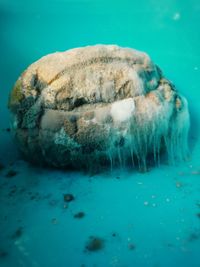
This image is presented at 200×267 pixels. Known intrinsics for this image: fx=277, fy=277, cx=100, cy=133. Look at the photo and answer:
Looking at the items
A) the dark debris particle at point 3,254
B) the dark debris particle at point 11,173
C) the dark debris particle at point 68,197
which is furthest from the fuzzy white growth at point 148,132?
the dark debris particle at point 3,254

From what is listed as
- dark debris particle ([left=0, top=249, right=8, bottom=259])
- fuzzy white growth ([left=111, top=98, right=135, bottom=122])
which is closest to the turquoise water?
dark debris particle ([left=0, top=249, right=8, bottom=259])

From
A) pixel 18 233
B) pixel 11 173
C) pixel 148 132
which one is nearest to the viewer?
pixel 18 233

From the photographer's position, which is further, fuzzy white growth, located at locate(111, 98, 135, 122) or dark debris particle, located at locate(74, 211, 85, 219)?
fuzzy white growth, located at locate(111, 98, 135, 122)

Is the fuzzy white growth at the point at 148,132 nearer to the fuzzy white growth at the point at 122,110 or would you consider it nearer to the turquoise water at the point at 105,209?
the fuzzy white growth at the point at 122,110

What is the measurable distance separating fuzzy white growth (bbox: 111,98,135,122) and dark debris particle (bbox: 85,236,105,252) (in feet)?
3.99

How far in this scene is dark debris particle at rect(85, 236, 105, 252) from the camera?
245cm

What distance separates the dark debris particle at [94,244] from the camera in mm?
2447

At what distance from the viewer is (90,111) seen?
3.01m

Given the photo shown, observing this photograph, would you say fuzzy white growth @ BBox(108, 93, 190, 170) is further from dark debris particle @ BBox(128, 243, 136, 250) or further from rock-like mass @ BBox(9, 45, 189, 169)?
dark debris particle @ BBox(128, 243, 136, 250)

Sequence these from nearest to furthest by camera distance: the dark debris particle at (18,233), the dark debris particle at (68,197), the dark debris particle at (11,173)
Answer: the dark debris particle at (18,233)
the dark debris particle at (68,197)
the dark debris particle at (11,173)

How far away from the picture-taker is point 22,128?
10.5 feet

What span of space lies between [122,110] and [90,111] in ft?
1.14

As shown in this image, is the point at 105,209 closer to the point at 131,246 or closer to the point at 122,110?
the point at 131,246

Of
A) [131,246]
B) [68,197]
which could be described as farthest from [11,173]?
[131,246]
